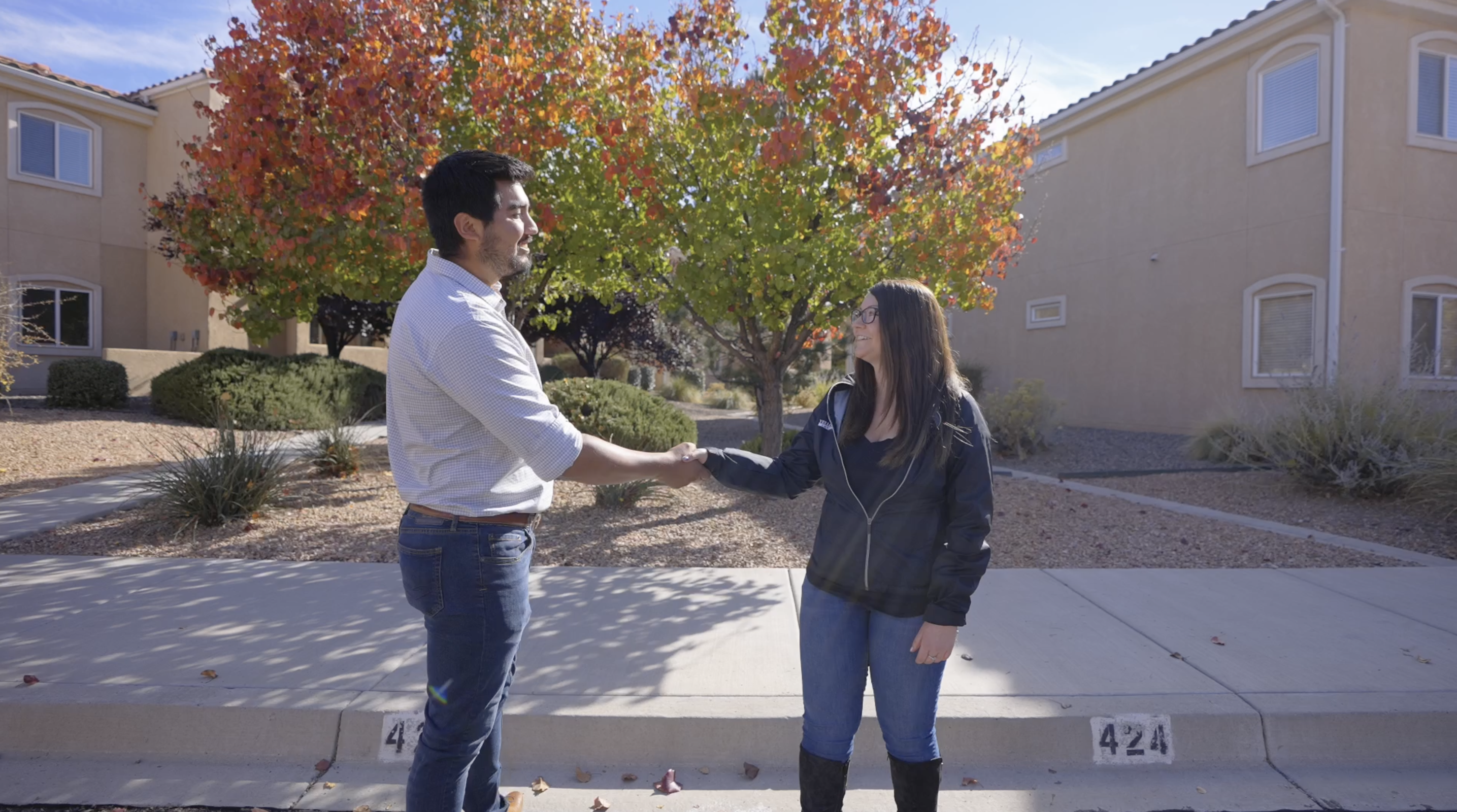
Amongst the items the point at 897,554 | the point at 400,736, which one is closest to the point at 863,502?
the point at 897,554

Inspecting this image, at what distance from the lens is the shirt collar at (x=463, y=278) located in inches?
87.3

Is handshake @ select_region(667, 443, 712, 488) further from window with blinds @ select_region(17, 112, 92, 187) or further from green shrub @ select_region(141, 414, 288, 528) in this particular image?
window with blinds @ select_region(17, 112, 92, 187)

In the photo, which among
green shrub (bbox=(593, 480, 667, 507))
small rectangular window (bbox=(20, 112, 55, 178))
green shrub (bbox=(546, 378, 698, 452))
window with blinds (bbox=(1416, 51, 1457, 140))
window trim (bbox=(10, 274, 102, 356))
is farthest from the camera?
small rectangular window (bbox=(20, 112, 55, 178))

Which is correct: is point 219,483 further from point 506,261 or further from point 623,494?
point 506,261

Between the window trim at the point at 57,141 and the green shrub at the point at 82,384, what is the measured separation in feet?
17.7

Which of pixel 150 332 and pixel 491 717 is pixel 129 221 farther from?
pixel 491 717

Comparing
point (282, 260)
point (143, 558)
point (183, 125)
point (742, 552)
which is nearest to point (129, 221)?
point (183, 125)

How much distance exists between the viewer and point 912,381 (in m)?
2.46

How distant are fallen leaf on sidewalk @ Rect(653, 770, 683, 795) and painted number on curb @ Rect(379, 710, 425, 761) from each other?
3.14ft

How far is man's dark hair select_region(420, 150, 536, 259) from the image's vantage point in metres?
2.23

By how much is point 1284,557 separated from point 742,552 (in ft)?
12.5

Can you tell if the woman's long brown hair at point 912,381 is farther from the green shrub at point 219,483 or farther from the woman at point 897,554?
the green shrub at point 219,483

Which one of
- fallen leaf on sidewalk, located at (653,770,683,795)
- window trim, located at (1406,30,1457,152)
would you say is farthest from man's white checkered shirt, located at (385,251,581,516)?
window trim, located at (1406,30,1457,152)

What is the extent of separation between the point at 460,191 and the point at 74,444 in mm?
9953
